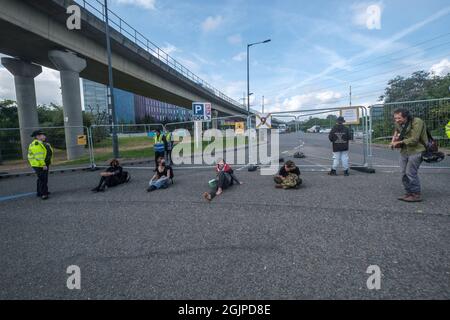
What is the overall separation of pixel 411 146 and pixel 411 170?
1.56ft

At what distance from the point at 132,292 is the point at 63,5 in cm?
1533

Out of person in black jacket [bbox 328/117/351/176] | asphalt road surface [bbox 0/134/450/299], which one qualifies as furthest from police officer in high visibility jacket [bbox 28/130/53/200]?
person in black jacket [bbox 328/117/351/176]

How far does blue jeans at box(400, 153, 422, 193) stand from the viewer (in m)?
4.46

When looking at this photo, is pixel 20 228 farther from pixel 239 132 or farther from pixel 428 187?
pixel 239 132

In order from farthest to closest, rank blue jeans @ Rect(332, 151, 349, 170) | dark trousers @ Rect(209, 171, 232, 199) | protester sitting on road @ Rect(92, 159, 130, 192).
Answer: blue jeans @ Rect(332, 151, 349, 170), protester sitting on road @ Rect(92, 159, 130, 192), dark trousers @ Rect(209, 171, 232, 199)

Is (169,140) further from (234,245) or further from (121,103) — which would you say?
(121,103)

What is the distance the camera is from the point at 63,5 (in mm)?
11883

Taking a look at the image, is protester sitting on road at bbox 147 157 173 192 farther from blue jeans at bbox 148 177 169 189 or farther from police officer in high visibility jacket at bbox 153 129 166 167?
police officer in high visibility jacket at bbox 153 129 166 167

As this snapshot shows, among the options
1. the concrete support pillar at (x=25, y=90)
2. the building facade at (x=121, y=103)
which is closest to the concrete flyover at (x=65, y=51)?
the concrete support pillar at (x=25, y=90)

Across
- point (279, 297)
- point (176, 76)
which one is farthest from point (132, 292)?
point (176, 76)

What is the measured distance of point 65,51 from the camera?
578 inches

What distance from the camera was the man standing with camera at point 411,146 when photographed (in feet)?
14.5

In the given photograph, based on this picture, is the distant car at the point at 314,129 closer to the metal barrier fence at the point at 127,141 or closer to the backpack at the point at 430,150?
the backpack at the point at 430,150

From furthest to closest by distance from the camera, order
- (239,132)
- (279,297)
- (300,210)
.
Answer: (239,132), (300,210), (279,297)
